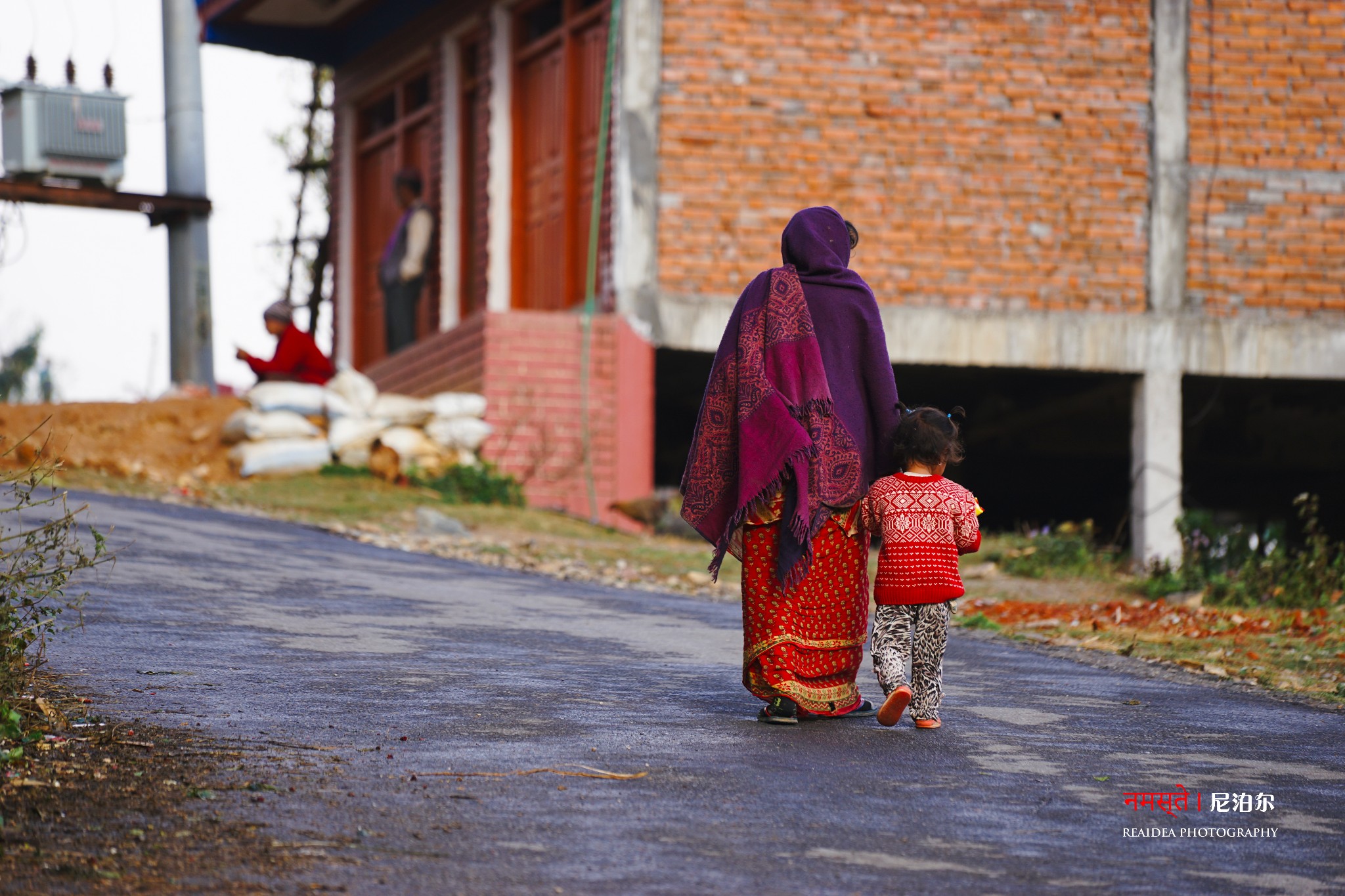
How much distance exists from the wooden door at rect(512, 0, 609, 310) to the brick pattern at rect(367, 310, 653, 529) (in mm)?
1206

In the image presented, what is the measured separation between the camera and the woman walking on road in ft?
18.1

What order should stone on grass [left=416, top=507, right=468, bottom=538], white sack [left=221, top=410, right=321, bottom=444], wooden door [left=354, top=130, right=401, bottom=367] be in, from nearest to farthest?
stone on grass [left=416, top=507, right=468, bottom=538], white sack [left=221, top=410, right=321, bottom=444], wooden door [left=354, top=130, right=401, bottom=367]

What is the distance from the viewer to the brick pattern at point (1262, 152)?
559 inches

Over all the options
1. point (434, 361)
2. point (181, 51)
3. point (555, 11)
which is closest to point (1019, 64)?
point (555, 11)

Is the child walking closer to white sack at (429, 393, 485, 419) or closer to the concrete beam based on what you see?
white sack at (429, 393, 485, 419)

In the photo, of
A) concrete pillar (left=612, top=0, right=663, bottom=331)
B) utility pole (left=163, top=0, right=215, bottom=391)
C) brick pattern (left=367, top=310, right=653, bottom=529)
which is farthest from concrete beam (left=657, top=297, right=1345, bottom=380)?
utility pole (left=163, top=0, right=215, bottom=391)

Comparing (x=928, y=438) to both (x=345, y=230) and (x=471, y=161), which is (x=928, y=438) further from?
(x=345, y=230)

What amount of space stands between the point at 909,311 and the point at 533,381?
10.1ft

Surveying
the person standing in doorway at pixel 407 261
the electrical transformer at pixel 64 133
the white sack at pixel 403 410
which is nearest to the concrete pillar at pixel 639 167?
the white sack at pixel 403 410

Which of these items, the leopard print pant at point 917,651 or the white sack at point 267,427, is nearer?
the leopard print pant at point 917,651

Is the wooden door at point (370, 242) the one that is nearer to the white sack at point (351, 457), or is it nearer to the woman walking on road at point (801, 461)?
the white sack at point (351, 457)

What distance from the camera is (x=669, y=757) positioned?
4789 mm

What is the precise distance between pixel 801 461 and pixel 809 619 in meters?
0.52

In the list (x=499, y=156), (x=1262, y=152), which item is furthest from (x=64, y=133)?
(x=1262, y=152)
